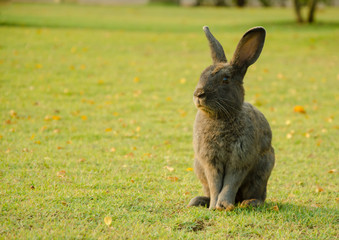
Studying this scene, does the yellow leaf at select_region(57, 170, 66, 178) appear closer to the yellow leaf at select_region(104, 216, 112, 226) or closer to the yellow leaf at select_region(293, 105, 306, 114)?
the yellow leaf at select_region(104, 216, 112, 226)

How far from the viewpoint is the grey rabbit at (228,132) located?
4.63 metres

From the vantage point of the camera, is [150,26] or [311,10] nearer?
[150,26]

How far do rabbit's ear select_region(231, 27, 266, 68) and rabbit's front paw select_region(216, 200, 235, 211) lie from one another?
146 cm

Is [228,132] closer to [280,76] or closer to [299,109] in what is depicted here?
[299,109]

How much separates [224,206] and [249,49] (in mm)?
1691

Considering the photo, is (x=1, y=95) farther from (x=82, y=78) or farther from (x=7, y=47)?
(x=7, y=47)

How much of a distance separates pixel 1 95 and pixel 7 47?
6.17 m

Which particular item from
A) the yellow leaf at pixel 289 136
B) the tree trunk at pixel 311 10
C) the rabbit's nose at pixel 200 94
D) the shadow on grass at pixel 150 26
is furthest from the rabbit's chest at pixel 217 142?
the tree trunk at pixel 311 10

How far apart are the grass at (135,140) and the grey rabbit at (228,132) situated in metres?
0.32

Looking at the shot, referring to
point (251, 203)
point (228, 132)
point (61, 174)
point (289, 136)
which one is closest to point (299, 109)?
point (289, 136)

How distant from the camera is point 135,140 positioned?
7.94 meters

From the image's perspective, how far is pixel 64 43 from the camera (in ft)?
57.2

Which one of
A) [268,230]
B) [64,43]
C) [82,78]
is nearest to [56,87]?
[82,78]

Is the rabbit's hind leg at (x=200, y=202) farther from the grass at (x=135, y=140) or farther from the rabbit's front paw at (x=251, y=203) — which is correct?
the rabbit's front paw at (x=251, y=203)
